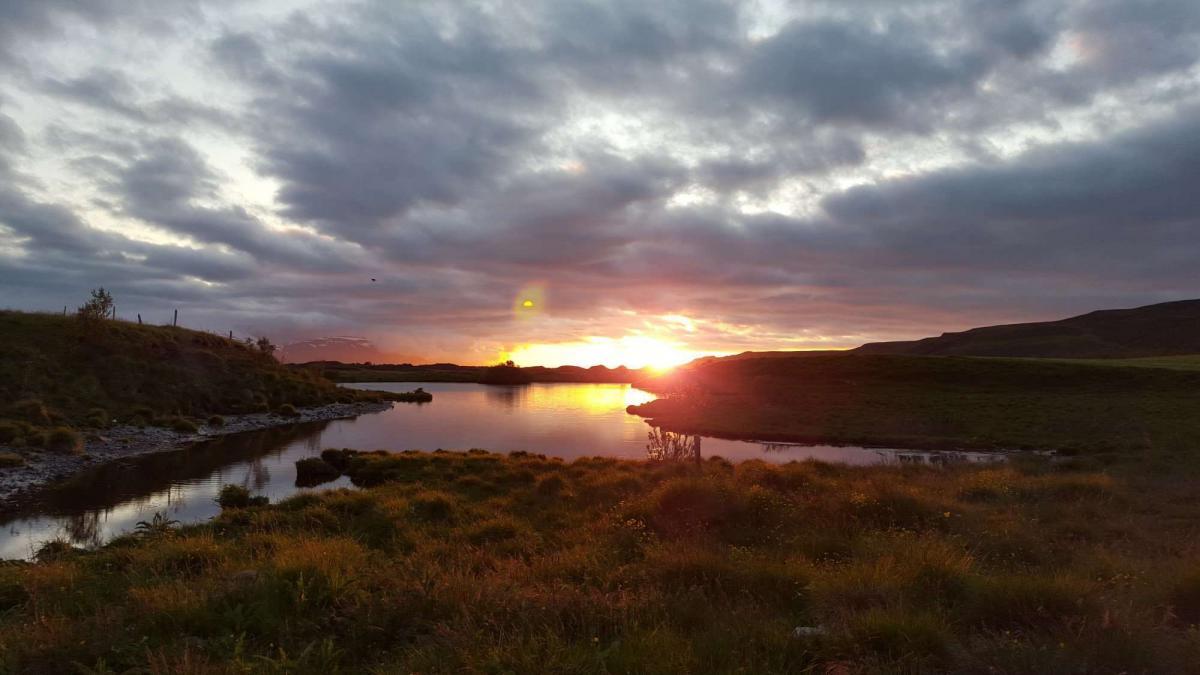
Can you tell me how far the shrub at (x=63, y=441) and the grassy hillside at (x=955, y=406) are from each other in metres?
41.6

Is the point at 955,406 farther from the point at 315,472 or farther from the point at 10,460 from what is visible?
the point at 10,460

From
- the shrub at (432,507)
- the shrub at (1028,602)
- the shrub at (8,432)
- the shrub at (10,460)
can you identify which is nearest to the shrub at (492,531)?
the shrub at (432,507)

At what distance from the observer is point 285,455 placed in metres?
37.4

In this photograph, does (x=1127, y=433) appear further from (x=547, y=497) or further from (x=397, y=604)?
(x=397, y=604)

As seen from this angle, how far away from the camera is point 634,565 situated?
9.44 meters

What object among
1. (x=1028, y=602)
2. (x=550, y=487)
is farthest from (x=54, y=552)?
(x=1028, y=602)

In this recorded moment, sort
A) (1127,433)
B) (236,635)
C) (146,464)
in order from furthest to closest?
(1127,433)
(146,464)
(236,635)

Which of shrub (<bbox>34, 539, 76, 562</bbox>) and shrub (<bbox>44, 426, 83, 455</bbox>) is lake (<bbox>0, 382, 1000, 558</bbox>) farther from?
shrub (<bbox>44, 426, 83, 455</bbox>)

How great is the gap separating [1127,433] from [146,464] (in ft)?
189

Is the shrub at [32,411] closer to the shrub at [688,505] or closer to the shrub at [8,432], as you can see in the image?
the shrub at [8,432]

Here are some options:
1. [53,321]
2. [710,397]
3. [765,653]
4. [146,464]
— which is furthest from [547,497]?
[53,321]

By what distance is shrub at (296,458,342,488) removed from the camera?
29.6 m

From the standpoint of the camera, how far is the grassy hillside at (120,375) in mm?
41188

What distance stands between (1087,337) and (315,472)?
7683 inches
